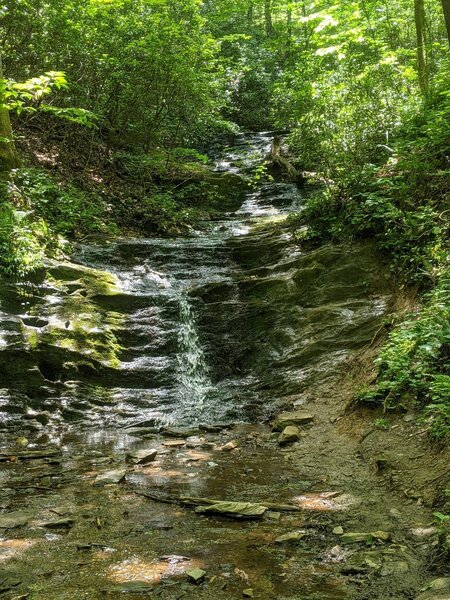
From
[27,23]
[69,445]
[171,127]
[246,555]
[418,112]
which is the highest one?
[27,23]

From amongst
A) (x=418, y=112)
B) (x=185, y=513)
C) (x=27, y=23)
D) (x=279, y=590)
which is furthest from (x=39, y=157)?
(x=279, y=590)

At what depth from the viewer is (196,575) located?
2820mm

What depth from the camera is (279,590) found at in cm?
271

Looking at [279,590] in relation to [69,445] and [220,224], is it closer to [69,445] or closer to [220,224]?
[69,445]

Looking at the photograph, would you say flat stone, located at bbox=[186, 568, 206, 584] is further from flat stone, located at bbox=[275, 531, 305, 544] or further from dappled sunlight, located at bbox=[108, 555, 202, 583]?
flat stone, located at bbox=[275, 531, 305, 544]

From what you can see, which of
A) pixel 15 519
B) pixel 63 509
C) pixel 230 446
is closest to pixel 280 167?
pixel 230 446

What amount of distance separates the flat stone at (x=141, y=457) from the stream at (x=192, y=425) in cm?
8

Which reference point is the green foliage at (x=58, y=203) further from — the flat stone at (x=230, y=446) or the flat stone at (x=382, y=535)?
the flat stone at (x=382, y=535)

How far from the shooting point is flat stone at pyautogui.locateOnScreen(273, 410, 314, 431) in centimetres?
644

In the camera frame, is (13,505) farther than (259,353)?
No

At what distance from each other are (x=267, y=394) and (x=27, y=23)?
1013 centimetres

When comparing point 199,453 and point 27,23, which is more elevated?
point 27,23

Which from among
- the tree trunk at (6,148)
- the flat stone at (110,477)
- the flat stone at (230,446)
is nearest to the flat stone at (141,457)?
the flat stone at (110,477)

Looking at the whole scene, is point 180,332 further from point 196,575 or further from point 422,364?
point 196,575
